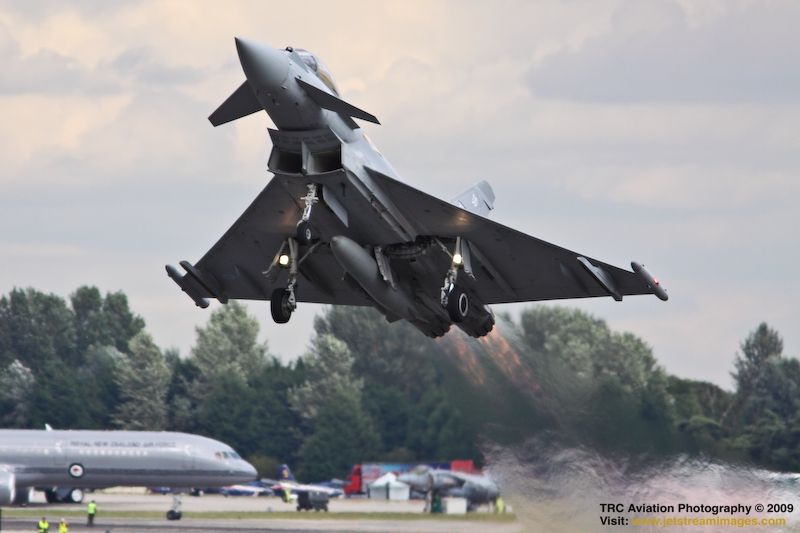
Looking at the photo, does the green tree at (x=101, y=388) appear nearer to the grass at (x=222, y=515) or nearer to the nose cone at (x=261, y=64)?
the grass at (x=222, y=515)

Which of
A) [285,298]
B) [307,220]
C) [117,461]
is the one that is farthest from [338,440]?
[307,220]

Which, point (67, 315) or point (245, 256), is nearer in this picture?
point (245, 256)

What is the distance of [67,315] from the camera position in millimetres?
102312

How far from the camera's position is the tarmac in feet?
164

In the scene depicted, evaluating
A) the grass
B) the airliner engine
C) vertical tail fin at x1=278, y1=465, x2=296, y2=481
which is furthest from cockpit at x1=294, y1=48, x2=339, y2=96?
vertical tail fin at x1=278, y1=465, x2=296, y2=481

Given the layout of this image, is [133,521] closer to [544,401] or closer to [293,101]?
[544,401]

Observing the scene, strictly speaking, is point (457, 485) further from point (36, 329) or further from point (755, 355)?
point (36, 329)

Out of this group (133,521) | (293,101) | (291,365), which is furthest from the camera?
(291,365)

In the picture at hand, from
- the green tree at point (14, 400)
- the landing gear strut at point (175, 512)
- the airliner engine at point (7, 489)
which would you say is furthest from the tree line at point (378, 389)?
the airliner engine at point (7, 489)

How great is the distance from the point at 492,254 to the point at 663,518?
22.5 ft

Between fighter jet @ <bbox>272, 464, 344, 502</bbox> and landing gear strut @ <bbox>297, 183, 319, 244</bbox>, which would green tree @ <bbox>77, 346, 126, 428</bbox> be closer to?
fighter jet @ <bbox>272, 464, 344, 502</bbox>

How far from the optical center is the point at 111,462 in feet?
197

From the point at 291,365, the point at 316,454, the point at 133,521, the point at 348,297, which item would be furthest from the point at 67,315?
the point at 348,297

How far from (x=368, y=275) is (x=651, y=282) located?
5781mm
